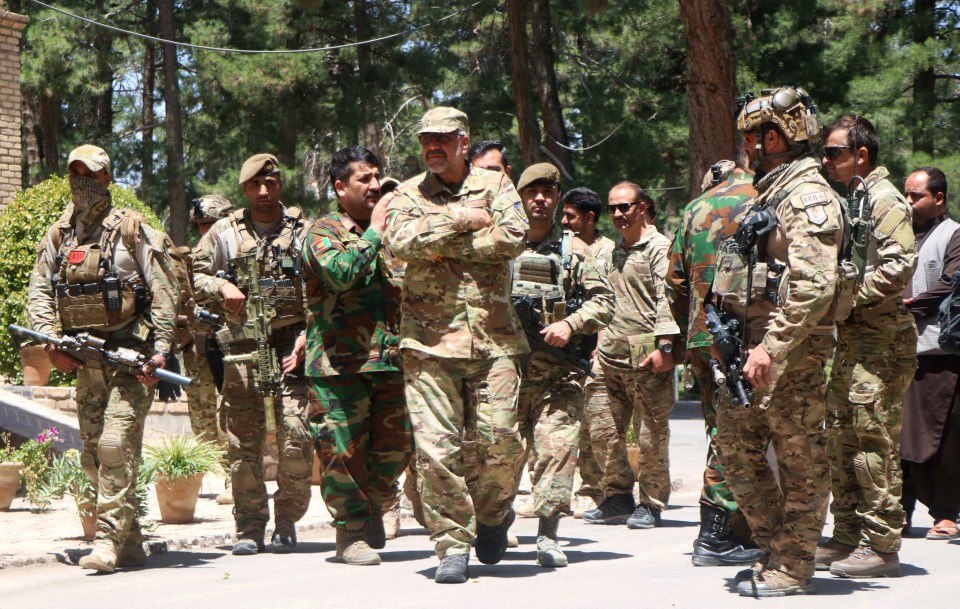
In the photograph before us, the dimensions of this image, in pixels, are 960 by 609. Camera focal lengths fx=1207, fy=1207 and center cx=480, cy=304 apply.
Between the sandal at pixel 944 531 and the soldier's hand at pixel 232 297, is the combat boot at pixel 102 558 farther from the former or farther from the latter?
the sandal at pixel 944 531

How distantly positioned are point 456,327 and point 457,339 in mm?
67

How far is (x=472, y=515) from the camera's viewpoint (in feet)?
20.6

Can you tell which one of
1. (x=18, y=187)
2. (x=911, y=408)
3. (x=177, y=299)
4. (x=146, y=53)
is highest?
(x=146, y=53)

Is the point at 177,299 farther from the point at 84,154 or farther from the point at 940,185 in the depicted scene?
the point at 940,185

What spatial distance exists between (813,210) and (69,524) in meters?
6.10

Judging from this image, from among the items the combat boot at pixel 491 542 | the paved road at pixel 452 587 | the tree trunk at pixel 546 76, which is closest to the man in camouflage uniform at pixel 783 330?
the paved road at pixel 452 587

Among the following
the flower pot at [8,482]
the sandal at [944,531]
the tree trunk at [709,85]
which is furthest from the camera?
the tree trunk at [709,85]

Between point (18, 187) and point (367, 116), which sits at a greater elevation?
point (367, 116)

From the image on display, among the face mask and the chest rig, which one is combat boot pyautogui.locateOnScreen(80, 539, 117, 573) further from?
the face mask

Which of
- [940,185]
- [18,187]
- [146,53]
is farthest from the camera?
[146,53]

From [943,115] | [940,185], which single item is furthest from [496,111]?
[940,185]

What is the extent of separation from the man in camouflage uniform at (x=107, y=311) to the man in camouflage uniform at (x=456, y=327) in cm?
164

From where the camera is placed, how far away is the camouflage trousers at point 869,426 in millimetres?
6363

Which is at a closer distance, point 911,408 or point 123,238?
point 123,238
